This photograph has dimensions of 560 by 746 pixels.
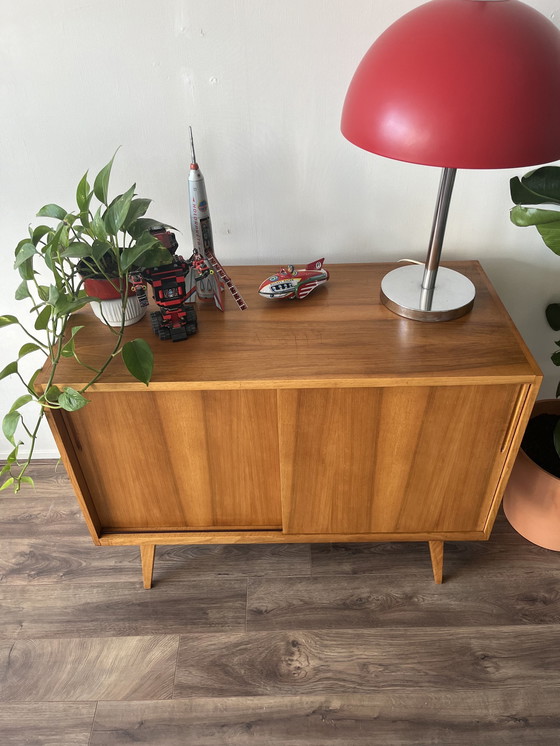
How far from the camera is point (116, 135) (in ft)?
4.07

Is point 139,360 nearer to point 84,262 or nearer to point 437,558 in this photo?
point 84,262

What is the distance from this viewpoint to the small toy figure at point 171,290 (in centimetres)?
109

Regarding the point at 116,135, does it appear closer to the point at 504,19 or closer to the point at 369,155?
the point at 369,155

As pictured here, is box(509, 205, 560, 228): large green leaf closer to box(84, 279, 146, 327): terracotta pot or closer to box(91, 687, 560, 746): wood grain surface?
box(84, 279, 146, 327): terracotta pot

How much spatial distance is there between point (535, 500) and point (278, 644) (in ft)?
2.51

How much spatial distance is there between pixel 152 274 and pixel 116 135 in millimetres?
389

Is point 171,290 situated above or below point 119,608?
above

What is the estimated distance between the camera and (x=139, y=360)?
99 centimetres

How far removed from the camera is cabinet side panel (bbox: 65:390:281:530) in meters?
1.10

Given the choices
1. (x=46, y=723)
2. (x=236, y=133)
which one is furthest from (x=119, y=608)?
(x=236, y=133)

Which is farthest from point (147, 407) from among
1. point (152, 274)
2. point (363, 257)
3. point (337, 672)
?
point (337, 672)

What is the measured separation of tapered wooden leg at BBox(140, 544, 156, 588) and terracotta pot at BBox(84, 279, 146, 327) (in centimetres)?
61

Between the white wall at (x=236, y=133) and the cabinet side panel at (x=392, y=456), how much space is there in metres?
0.50

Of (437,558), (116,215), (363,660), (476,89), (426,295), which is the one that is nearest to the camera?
(476,89)
